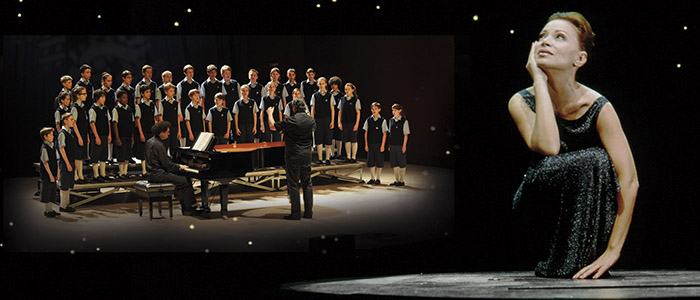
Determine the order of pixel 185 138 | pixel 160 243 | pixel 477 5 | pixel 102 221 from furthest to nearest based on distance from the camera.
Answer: pixel 185 138 < pixel 102 221 < pixel 160 243 < pixel 477 5

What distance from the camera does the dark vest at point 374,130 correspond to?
994 cm

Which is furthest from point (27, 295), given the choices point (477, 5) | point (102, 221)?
point (477, 5)

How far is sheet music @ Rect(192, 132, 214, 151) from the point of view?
27.1 feet

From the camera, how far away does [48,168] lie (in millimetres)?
8172

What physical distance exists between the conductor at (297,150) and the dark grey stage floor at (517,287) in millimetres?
2989

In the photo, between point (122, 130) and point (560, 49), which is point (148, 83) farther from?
point (560, 49)

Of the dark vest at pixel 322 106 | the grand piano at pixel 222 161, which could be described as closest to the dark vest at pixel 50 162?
the grand piano at pixel 222 161

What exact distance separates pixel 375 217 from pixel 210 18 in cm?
300

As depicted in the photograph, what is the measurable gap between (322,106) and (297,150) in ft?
5.81

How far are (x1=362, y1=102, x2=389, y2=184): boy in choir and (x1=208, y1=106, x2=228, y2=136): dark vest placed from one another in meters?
1.70

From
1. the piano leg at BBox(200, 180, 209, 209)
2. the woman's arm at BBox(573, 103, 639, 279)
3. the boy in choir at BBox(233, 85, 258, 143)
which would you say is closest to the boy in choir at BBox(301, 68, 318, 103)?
the boy in choir at BBox(233, 85, 258, 143)

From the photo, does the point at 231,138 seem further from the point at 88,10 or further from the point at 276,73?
the point at 88,10

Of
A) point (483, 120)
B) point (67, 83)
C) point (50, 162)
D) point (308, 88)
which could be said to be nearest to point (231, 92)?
point (308, 88)

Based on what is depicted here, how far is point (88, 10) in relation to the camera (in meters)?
6.85
